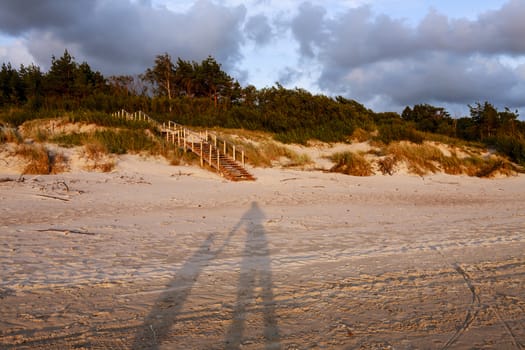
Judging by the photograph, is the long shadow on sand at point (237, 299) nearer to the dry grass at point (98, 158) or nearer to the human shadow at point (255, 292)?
the human shadow at point (255, 292)

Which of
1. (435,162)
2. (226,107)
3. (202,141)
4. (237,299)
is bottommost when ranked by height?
(237,299)

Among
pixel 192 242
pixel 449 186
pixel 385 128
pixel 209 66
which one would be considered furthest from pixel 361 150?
pixel 209 66

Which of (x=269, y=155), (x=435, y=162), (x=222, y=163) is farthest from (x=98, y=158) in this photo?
(x=435, y=162)

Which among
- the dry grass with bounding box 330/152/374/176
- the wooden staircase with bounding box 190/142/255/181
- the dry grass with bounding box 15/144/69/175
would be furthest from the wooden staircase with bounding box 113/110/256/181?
the dry grass with bounding box 15/144/69/175

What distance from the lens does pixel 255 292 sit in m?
3.85

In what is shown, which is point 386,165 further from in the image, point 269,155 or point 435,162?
point 269,155

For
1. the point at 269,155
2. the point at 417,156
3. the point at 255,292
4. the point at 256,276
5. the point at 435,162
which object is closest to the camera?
the point at 255,292

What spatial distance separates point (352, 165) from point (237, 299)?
48.9ft

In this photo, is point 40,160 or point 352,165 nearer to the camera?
point 40,160

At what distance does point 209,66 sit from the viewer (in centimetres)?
4028

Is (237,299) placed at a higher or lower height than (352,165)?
lower

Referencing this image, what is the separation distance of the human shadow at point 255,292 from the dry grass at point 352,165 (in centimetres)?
1173

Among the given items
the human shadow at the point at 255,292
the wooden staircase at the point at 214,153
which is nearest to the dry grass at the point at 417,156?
the wooden staircase at the point at 214,153

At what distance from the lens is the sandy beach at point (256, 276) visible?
2.96 m
